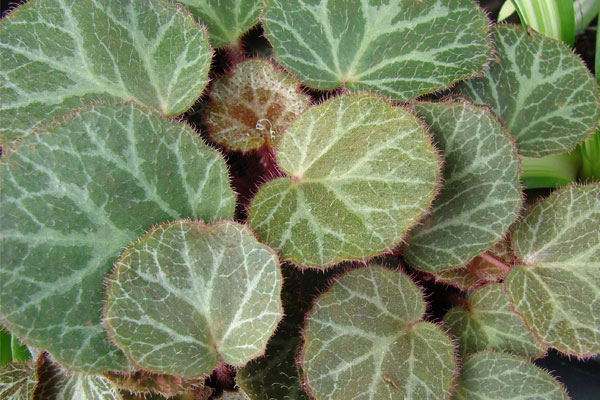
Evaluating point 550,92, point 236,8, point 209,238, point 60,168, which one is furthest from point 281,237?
point 550,92

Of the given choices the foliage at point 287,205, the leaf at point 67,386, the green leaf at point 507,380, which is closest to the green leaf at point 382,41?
the foliage at point 287,205

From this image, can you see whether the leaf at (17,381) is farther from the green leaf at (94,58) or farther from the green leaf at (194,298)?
the green leaf at (94,58)

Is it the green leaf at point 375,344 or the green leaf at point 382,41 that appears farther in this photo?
the green leaf at point 382,41

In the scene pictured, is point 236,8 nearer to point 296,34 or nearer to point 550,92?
point 296,34

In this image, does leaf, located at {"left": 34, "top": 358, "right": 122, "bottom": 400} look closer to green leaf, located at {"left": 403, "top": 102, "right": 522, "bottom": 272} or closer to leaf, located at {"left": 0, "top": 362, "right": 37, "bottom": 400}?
leaf, located at {"left": 0, "top": 362, "right": 37, "bottom": 400}

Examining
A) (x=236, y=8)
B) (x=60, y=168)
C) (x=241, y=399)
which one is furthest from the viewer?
(x=236, y=8)

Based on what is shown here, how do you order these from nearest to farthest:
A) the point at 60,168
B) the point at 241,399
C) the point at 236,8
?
the point at 60,168 < the point at 241,399 < the point at 236,8
